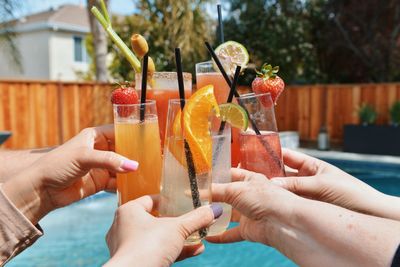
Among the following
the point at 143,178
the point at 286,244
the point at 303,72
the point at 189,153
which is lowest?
the point at 286,244

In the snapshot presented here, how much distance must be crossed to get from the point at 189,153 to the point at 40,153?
1.03m

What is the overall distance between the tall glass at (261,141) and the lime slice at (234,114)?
180 mm

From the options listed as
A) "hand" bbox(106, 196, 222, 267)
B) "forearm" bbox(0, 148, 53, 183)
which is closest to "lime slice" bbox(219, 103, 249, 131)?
"hand" bbox(106, 196, 222, 267)

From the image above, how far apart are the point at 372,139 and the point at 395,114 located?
→ 2.49 feet

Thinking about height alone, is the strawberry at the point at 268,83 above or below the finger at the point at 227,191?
above

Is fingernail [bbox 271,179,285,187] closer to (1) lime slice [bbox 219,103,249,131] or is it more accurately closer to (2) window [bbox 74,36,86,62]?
(1) lime slice [bbox 219,103,249,131]

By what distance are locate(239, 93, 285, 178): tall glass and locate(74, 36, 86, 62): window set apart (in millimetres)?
20957

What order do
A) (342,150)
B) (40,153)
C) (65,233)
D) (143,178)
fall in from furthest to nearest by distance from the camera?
(342,150) → (65,233) → (40,153) → (143,178)

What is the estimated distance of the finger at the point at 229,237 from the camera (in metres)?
1.78

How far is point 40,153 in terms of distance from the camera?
2.22 metres

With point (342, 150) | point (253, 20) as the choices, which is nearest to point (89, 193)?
point (342, 150)

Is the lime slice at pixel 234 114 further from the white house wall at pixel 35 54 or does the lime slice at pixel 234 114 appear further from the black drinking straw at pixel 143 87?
the white house wall at pixel 35 54

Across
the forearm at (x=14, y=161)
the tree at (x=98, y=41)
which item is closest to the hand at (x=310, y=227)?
the forearm at (x=14, y=161)

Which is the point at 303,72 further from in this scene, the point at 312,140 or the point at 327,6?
→ the point at 312,140
